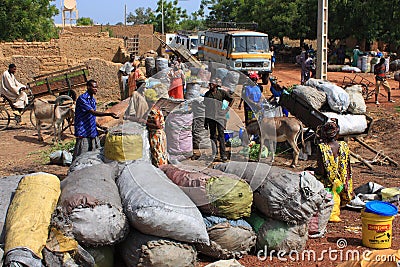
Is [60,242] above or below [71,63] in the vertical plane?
below

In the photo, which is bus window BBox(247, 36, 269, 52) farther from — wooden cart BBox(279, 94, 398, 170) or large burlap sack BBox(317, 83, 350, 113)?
large burlap sack BBox(317, 83, 350, 113)

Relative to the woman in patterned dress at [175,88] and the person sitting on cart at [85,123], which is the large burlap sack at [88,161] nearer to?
the person sitting on cart at [85,123]

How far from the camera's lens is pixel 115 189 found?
15.2 feet

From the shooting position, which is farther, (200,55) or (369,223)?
(200,55)

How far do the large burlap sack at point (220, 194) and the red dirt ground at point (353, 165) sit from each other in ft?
1.63

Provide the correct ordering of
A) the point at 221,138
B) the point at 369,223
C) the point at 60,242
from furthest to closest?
the point at 221,138, the point at 369,223, the point at 60,242

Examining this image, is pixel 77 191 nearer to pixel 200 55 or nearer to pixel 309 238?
pixel 309 238

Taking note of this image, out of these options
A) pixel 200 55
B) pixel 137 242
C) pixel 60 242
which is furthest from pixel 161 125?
pixel 200 55

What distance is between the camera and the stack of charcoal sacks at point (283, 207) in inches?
193

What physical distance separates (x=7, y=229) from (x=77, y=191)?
0.64 m

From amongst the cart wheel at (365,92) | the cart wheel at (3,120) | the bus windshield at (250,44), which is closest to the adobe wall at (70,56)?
the cart wheel at (3,120)

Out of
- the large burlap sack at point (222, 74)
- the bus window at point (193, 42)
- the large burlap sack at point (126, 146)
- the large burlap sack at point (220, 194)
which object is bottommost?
the large burlap sack at point (220, 194)

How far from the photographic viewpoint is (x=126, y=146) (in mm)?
5738

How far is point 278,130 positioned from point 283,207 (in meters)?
4.06
